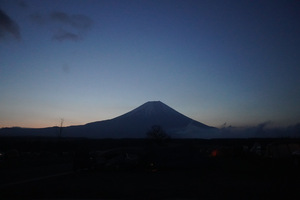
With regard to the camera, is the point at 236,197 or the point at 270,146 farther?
the point at 270,146

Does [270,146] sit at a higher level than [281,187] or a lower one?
higher

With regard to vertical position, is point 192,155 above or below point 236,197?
above

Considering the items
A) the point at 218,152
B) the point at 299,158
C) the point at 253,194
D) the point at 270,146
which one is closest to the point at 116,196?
the point at 253,194

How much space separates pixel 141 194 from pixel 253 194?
3.65m

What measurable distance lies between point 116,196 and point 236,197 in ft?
12.3

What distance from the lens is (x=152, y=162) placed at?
20.7m

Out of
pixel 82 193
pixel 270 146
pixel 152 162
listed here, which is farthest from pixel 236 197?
pixel 270 146

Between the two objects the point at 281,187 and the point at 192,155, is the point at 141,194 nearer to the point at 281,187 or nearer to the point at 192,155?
the point at 281,187

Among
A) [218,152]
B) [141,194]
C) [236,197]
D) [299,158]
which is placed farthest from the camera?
[218,152]

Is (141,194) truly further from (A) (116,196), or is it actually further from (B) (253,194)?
(B) (253,194)

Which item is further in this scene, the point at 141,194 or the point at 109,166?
the point at 109,166

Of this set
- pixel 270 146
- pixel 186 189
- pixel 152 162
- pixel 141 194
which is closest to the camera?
pixel 141 194

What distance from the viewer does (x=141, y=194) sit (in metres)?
10.3

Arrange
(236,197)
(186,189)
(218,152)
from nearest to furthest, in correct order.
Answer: (236,197), (186,189), (218,152)
